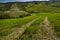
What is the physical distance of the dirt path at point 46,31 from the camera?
5654mm

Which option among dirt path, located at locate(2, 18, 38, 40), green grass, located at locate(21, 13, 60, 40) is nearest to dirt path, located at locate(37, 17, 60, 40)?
green grass, located at locate(21, 13, 60, 40)

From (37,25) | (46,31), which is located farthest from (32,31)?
(46,31)

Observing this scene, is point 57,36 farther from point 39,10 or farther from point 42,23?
point 39,10

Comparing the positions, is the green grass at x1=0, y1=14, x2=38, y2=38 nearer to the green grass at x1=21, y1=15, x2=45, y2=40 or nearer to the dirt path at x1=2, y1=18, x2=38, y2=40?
the dirt path at x1=2, y1=18, x2=38, y2=40

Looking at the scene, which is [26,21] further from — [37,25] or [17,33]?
[17,33]

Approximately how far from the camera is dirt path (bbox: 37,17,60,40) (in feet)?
18.5

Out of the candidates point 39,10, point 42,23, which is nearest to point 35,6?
point 39,10

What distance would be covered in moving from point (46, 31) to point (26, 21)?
0.87 meters

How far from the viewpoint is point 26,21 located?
623cm

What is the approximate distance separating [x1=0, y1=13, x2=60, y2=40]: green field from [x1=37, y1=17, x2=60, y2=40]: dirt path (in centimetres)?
14

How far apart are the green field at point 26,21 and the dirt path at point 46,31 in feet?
0.45

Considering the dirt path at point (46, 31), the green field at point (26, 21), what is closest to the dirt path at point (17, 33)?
the green field at point (26, 21)

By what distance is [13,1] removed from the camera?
679 cm

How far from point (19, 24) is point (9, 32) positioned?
0.55 meters
